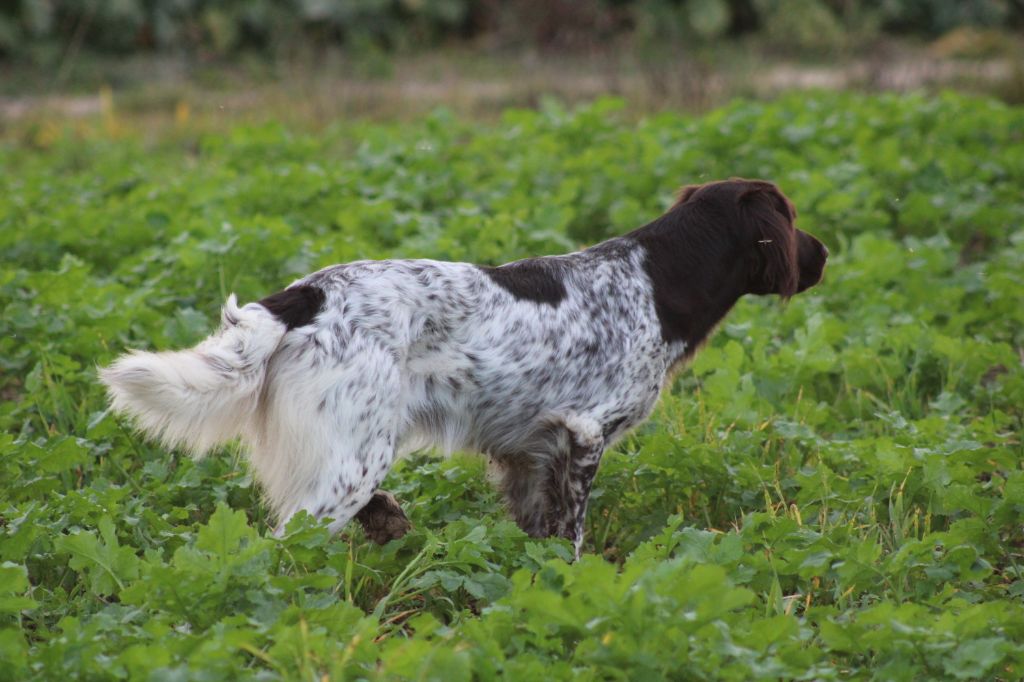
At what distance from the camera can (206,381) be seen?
3.34m

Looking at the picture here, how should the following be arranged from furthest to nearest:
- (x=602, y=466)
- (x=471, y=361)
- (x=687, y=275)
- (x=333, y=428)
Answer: (x=602, y=466), (x=687, y=275), (x=471, y=361), (x=333, y=428)

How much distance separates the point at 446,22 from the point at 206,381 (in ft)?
45.9

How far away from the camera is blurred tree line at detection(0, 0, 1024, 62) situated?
1452 centimetres

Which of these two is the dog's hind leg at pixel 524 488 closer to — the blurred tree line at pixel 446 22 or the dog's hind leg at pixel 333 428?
the dog's hind leg at pixel 333 428

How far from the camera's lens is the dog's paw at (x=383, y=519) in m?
3.92

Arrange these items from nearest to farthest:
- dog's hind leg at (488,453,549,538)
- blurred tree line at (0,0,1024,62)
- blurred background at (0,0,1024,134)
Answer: dog's hind leg at (488,453,549,538)
blurred background at (0,0,1024,134)
blurred tree line at (0,0,1024,62)

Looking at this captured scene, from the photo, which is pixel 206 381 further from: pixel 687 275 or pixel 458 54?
pixel 458 54

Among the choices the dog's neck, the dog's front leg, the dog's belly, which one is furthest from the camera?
the dog's neck

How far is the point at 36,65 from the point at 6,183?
253 inches

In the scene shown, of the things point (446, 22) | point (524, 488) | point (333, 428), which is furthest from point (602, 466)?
point (446, 22)

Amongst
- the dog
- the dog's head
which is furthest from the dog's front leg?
the dog's head

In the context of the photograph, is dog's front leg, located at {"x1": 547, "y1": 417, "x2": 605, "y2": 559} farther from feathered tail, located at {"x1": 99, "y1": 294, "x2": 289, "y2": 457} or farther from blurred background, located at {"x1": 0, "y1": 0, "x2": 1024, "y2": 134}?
blurred background, located at {"x1": 0, "y1": 0, "x2": 1024, "y2": 134}

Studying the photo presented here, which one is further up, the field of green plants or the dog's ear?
the dog's ear

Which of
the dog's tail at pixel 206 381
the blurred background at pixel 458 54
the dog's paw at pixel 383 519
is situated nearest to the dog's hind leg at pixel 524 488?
the dog's paw at pixel 383 519
